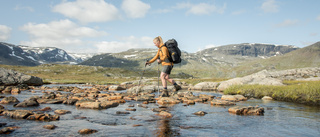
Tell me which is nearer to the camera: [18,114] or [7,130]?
[7,130]

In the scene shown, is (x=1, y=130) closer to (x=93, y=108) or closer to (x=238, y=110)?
(x=93, y=108)

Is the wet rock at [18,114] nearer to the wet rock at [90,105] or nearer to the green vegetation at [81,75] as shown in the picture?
the wet rock at [90,105]

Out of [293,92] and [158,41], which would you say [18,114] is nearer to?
[158,41]

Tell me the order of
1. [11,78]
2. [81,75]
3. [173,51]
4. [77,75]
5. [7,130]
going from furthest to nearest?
[81,75] < [77,75] < [11,78] < [173,51] < [7,130]

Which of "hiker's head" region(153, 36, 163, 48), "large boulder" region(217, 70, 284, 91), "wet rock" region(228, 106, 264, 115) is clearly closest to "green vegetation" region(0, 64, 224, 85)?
"large boulder" region(217, 70, 284, 91)

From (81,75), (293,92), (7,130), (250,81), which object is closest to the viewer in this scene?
(7,130)

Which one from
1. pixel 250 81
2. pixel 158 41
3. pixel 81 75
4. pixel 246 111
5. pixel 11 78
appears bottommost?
pixel 81 75

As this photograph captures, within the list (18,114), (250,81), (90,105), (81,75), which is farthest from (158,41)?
(81,75)

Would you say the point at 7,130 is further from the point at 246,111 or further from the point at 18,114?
the point at 246,111

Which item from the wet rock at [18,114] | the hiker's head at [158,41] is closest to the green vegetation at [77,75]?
the hiker's head at [158,41]

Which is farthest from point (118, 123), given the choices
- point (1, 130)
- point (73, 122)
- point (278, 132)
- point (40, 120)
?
point (278, 132)

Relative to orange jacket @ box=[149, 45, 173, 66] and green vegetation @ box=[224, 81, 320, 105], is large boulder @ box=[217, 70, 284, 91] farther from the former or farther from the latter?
orange jacket @ box=[149, 45, 173, 66]

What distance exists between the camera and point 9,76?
100ft

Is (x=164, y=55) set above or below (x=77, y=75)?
above
